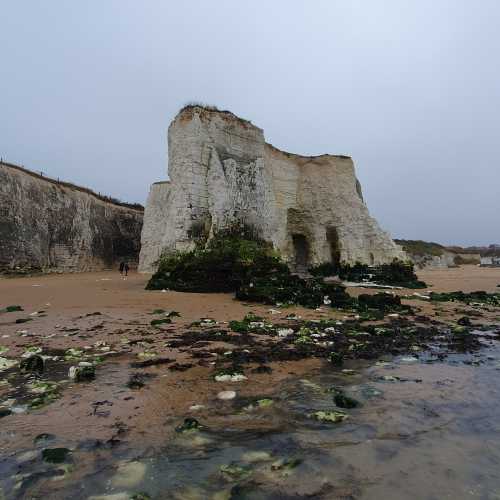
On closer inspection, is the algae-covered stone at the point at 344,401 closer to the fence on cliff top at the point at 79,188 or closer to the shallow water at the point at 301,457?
the shallow water at the point at 301,457

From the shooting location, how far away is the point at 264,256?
560 inches

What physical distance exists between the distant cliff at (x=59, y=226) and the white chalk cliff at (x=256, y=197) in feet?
20.4

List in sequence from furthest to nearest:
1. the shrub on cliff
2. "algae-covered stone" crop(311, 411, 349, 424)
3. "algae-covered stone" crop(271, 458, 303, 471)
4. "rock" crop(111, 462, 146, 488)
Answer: the shrub on cliff
"algae-covered stone" crop(311, 411, 349, 424)
"algae-covered stone" crop(271, 458, 303, 471)
"rock" crop(111, 462, 146, 488)

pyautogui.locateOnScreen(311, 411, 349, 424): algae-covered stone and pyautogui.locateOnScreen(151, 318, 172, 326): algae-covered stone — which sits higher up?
pyautogui.locateOnScreen(151, 318, 172, 326): algae-covered stone

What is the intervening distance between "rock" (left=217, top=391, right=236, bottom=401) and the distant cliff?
23402 mm

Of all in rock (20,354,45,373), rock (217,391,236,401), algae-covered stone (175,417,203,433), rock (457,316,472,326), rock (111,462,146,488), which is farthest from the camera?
rock (457,316,472,326)

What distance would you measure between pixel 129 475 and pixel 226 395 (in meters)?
1.44

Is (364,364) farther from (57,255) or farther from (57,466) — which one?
(57,255)

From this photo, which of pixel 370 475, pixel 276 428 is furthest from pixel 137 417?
pixel 370 475

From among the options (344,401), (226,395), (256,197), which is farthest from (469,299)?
(226,395)

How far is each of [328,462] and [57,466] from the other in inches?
70.6

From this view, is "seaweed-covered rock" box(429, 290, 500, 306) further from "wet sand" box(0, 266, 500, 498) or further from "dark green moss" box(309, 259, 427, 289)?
"wet sand" box(0, 266, 500, 498)

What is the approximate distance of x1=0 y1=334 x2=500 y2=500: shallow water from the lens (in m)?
2.08

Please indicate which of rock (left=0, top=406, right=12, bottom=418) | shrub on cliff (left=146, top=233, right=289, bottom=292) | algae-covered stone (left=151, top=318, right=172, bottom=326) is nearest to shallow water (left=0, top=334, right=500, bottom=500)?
rock (left=0, top=406, right=12, bottom=418)
